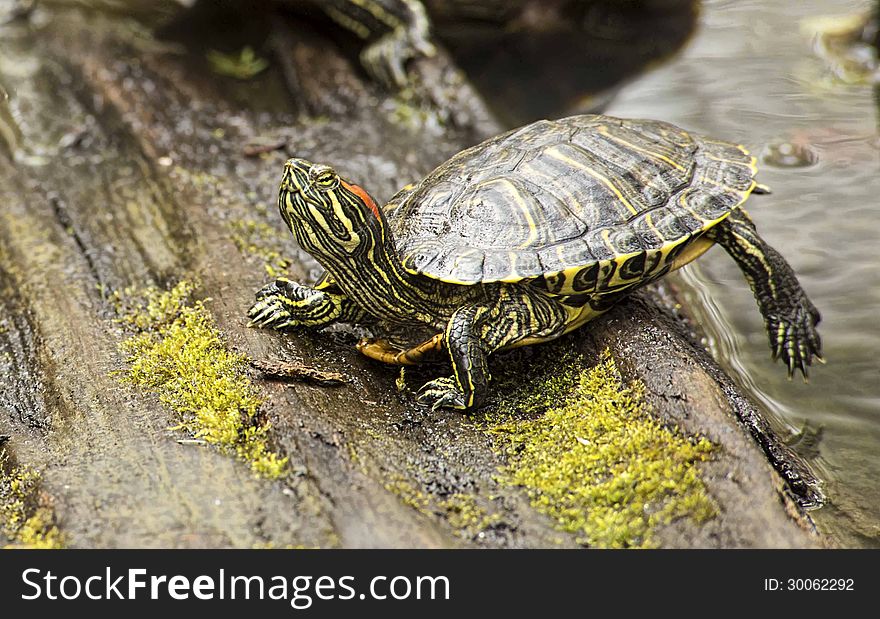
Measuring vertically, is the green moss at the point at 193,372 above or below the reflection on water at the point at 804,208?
above

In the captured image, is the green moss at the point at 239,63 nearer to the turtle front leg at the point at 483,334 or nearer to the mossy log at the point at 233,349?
the mossy log at the point at 233,349

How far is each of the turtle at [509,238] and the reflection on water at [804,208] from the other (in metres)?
0.82

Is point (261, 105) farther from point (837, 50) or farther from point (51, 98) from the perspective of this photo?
point (837, 50)

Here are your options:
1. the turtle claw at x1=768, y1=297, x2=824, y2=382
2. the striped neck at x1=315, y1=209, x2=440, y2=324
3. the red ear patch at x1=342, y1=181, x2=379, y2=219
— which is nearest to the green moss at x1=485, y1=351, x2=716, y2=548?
the striped neck at x1=315, y1=209, x2=440, y2=324

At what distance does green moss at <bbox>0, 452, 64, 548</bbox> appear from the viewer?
2.88 meters

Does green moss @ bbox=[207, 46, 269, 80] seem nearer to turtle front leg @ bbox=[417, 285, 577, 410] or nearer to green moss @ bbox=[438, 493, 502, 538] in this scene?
turtle front leg @ bbox=[417, 285, 577, 410]

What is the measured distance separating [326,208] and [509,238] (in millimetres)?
787

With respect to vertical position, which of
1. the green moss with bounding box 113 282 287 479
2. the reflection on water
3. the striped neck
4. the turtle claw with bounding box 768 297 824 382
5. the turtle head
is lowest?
the reflection on water

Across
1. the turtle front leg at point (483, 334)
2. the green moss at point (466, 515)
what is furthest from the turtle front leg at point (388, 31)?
the green moss at point (466, 515)

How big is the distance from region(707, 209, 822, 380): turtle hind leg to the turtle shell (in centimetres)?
21

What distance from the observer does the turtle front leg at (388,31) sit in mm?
6125

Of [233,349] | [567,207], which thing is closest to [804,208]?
[567,207]

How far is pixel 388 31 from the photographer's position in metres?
6.33

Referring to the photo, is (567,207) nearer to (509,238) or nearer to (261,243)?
(509,238)
